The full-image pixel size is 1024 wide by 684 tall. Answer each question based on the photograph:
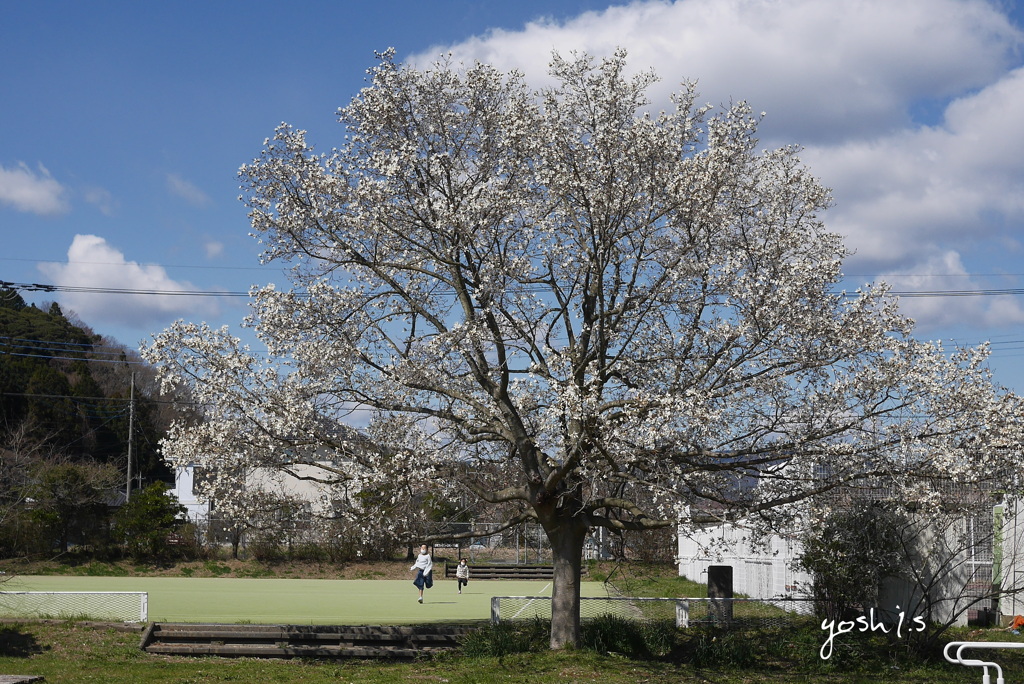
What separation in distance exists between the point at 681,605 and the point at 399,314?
679 cm

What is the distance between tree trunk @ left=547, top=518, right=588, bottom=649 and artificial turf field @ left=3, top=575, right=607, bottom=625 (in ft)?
18.9

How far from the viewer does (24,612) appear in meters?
18.0

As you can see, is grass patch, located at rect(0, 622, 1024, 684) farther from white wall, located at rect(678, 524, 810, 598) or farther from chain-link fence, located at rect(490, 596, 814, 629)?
white wall, located at rect(678, 524, 810, 598)

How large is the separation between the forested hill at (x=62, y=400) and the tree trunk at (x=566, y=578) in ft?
119

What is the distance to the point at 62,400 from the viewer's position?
173 feet

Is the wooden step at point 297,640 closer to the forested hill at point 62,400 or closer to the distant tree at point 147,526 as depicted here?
the distant tree at point 147,526

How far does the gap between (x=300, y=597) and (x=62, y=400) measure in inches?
1251

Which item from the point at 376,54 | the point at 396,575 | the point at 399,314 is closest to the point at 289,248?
the point at 399,314

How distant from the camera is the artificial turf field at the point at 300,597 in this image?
21.0m

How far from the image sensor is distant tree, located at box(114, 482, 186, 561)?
118 feet

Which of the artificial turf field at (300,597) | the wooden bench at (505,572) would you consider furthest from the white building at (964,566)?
the wooden bench at (505,572)

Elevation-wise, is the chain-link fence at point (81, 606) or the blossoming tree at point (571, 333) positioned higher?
the blossoming tree at point (571, 333)

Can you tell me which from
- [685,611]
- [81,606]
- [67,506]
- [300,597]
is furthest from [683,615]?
[67,506]

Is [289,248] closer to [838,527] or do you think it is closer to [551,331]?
[551,331]
